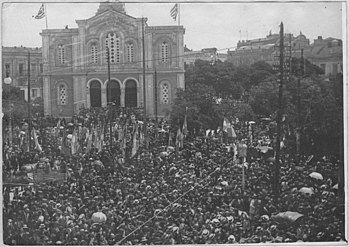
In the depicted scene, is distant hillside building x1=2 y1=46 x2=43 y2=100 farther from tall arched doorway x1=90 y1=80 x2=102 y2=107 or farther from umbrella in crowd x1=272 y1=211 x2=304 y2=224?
umbrella in crowd x1=272 y1=211 x2=304 y2=224

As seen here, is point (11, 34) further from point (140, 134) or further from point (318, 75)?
point (318, 75)

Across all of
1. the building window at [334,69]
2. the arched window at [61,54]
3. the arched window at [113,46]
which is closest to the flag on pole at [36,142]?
the arched window at [61,54]

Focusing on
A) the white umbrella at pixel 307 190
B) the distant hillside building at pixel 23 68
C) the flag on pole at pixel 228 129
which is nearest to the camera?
the distant hillside building at pixel 23 68

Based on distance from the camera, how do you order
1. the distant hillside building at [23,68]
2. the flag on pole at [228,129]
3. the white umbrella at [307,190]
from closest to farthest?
the distant hillside building at [23,68] < the white umbrella at [307,190] < the flag on pole at [228,129]

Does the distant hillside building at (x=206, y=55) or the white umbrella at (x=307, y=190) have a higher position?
the distant hillside building at (x=206, y=55)

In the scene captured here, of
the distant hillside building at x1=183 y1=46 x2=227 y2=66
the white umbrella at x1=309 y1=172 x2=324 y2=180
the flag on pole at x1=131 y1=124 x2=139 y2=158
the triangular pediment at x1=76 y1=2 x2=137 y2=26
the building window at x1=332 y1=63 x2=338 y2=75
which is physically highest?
the triangular pediment at x1=76 y1=2 x2=137 y2=26

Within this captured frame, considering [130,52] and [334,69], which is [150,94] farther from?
[334,69]

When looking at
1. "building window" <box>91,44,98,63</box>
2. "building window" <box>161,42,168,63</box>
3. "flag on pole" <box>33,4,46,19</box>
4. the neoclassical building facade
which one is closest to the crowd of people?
the neoclassical building facade

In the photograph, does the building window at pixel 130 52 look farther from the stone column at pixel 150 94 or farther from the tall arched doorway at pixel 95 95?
the tall arched doorway at pixel 95 95
